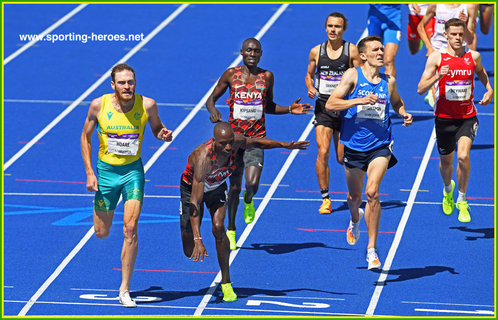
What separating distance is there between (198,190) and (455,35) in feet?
12.8

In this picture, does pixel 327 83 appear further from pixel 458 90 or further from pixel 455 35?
pixel 455 35

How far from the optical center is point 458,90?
14.2 meters

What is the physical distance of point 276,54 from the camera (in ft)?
72.6

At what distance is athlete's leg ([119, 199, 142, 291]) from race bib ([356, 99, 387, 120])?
95.9 inches

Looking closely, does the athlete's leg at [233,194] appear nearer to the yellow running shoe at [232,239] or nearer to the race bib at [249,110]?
the yellow running shoe at [232,239]

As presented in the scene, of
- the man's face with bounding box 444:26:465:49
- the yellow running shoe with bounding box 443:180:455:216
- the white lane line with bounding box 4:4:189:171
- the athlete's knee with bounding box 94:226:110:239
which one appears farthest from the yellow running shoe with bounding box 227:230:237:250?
the white lane line with bounding box 4:4:189:171

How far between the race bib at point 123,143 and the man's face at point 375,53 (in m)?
2.43

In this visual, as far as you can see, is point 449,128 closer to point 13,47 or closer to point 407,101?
point 407,101

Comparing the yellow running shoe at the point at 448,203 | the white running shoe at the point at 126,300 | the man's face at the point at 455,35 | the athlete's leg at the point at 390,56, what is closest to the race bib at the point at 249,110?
the man's face at the point at 455,35

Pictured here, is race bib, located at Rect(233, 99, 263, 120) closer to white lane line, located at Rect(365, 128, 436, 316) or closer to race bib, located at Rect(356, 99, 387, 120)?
race bib, located at Rect(356, 99, 387, 120)

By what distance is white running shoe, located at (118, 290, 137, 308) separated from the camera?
474 inches

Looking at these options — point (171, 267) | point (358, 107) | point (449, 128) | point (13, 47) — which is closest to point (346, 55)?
point (449, 128)

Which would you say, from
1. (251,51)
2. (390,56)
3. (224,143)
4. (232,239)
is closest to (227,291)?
(224,143)

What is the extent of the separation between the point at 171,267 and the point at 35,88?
320 inches
